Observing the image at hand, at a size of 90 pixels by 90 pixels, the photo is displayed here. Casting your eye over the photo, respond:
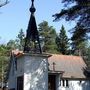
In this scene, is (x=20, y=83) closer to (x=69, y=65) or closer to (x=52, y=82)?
(x=52, y=82)

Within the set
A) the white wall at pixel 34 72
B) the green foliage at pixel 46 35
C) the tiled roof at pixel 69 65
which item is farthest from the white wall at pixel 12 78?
the green foliage at pixel 46 35

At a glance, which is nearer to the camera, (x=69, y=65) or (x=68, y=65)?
(x=68, y=65)

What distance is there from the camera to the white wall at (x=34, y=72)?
38.8 metres

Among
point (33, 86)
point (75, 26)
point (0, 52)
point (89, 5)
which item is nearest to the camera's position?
point (89, 5)

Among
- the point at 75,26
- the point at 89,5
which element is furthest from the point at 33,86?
the point at 89,5

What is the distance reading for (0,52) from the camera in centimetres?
7350

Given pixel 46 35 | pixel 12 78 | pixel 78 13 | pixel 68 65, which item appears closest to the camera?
pixel 78 13

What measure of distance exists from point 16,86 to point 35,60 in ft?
20.1

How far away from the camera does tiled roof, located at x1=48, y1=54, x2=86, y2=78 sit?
52.1 m

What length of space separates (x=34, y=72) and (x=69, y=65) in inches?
626

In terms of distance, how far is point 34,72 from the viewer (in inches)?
1535

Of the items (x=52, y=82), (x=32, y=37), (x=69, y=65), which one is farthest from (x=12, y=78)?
(x=69, y=65)

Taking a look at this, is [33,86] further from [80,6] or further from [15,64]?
[80,6]

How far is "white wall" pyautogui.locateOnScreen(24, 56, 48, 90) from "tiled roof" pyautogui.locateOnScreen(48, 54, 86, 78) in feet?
35.6
